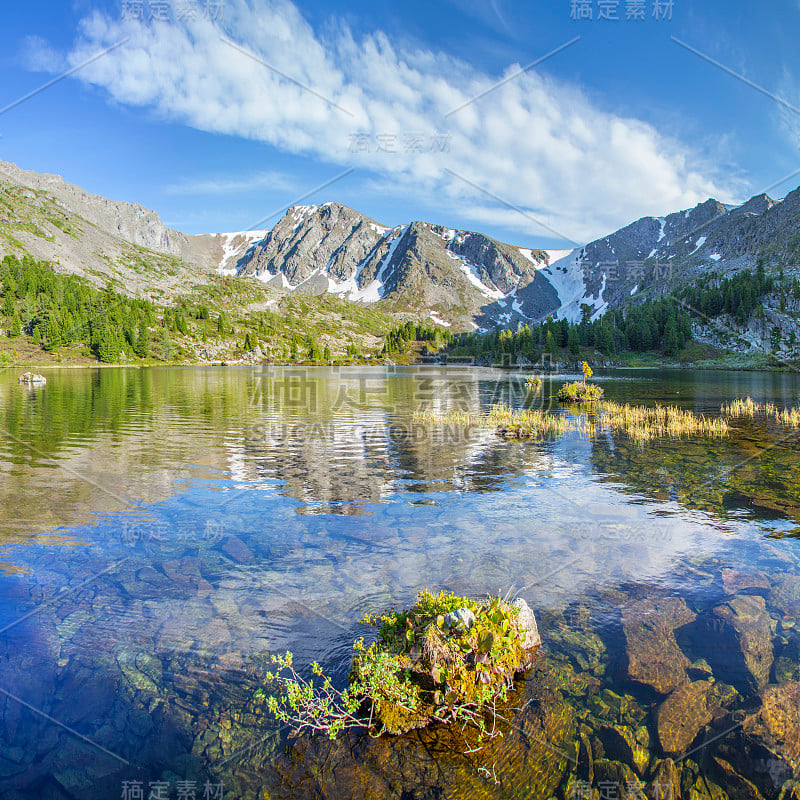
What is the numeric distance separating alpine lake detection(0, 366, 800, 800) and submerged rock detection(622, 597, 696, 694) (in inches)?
2.3

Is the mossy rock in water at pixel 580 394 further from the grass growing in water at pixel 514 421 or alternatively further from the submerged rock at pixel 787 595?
the submerged rock at pixel 787 595

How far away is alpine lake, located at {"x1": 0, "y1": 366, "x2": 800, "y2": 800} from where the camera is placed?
24.7 ft

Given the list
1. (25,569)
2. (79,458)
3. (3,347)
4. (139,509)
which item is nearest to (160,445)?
(79,458)

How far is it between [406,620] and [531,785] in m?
3.30

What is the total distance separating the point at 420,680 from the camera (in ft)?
28.0

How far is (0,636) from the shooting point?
35.5 feet

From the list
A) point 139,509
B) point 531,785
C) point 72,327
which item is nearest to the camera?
point 531,785

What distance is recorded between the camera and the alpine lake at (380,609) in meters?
7.54

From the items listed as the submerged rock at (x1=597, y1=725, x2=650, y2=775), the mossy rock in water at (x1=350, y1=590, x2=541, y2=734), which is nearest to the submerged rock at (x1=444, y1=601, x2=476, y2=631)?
the mossy rock in water at (x1=350, y1=590, x2=541, y2=734)

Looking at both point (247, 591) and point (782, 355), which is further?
point (782, 355)

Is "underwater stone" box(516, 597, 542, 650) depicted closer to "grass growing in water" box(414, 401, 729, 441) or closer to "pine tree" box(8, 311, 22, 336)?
"grass growing in water" box(414, 401, 729, 441)

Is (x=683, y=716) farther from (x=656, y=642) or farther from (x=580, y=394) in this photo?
(x=580, y=394)

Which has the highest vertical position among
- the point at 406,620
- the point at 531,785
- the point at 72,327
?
the point at 72,327

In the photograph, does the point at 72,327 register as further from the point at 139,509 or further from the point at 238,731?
the point at 238,731
